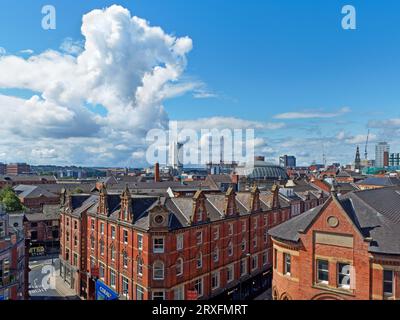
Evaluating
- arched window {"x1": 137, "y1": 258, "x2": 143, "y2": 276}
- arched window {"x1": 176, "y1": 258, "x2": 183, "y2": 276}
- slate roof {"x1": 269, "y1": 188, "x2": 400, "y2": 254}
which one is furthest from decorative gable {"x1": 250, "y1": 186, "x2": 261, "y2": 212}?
slate roof {"x1": 269, "y1": 188, "x2": 400, "y2": 254}

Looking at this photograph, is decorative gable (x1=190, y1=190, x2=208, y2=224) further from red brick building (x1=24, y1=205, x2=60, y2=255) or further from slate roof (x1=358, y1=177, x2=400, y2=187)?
slate roof (x1=358, y1=177, x2=400, y2=187)

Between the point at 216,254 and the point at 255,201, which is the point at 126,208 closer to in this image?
the point at 216,254

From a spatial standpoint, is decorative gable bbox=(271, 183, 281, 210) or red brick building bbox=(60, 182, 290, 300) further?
decorative gable bbox=(271, 183, 281, 210)

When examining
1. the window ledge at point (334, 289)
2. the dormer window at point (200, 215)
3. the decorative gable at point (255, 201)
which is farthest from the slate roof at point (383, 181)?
the window ledge at point (334, 289)

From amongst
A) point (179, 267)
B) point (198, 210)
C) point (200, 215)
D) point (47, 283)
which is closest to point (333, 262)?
point (198, 210)
